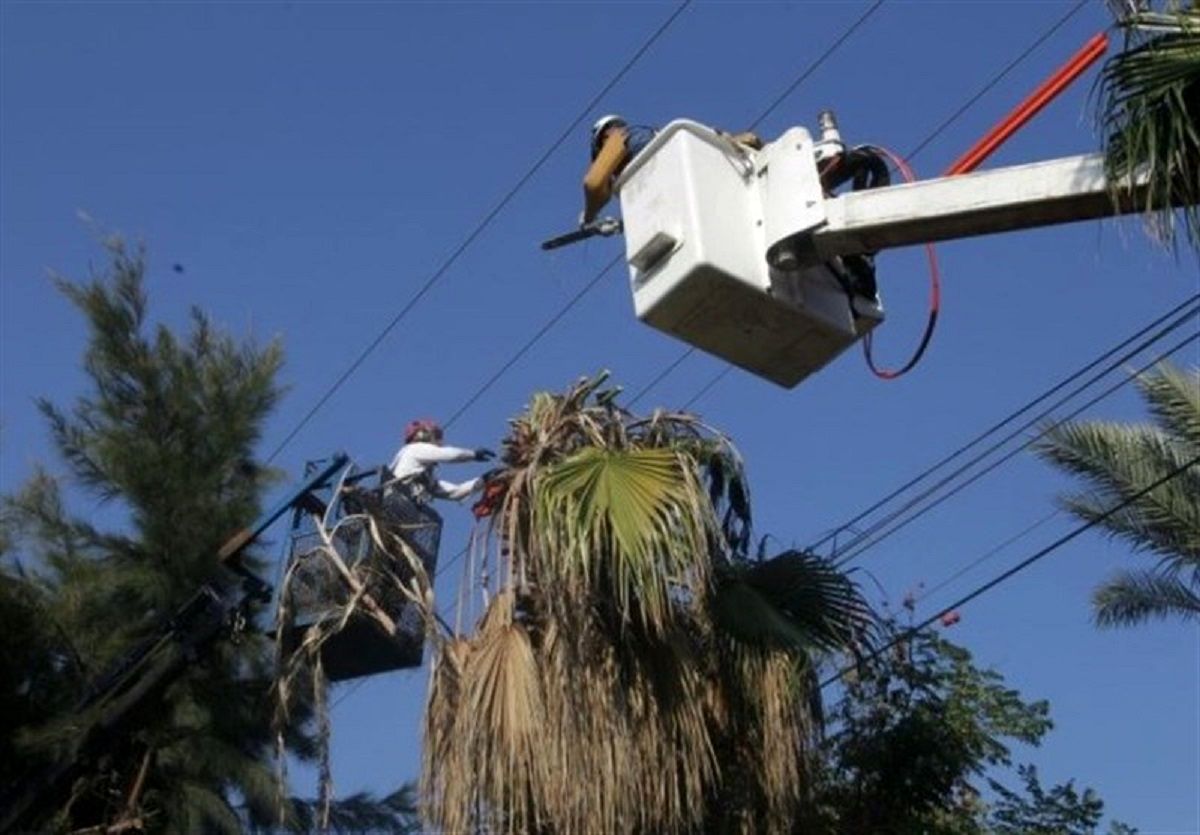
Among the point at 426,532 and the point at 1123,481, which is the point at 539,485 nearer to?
the point at 426,532

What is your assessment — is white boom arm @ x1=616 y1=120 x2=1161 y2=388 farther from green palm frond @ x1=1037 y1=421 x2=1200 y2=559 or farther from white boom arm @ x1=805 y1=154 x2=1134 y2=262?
green palm frond @ x1=1037 y1=421 x2=1200 y2=559

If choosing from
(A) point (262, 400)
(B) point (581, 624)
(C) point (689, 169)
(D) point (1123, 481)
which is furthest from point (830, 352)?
(A) point (262, 400)

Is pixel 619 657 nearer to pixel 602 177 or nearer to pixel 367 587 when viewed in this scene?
pixel 367 587

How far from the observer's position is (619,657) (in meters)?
10.1

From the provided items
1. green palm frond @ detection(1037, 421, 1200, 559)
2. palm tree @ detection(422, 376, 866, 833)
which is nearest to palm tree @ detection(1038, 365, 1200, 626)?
green palm frond @ detection(1037, 421, 1200, 559)

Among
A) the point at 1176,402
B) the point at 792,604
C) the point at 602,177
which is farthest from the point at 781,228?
the point at 1176,402

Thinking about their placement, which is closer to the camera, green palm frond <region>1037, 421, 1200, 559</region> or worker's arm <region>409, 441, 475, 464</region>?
worker's arm <region>409, 441, 475, 464</region>

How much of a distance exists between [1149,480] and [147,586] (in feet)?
24.4

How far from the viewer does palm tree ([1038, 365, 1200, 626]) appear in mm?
14414

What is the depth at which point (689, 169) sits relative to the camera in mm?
6457

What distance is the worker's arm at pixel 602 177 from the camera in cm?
722

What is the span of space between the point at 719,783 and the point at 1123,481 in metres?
5.45

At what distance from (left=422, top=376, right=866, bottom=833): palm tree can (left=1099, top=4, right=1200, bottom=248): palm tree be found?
4.14 metres

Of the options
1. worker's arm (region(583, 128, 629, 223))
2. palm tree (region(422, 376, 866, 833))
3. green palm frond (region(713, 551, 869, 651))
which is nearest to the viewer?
worker's arm (region(583, 128, 629, 223))
